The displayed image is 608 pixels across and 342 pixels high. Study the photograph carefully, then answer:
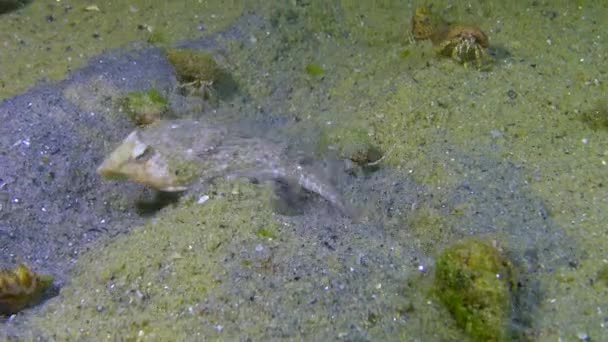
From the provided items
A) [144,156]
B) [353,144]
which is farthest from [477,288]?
[144,156]

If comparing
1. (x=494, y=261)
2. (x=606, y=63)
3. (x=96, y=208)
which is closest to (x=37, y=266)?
(x=96, y=208)

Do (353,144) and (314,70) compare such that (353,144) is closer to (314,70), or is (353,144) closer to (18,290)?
(314,70)

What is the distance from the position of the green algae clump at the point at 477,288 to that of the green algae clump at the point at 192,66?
351 cm

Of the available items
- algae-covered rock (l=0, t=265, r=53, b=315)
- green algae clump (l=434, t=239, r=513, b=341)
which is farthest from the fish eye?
green algae clump (l=434, t=239, r=513, b=341)

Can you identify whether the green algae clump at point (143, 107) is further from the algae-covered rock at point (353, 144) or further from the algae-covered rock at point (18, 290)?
the algae-covered rock at point (18, 290)

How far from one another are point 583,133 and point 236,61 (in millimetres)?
3954

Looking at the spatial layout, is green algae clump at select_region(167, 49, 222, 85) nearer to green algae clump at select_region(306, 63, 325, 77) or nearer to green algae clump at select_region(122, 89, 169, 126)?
green algae clump at select_region(122, 89, 169, 126)

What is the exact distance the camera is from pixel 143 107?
5039 mm

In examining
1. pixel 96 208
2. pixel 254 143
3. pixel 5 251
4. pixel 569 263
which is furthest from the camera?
pixel 254 143

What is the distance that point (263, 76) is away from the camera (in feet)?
19.4

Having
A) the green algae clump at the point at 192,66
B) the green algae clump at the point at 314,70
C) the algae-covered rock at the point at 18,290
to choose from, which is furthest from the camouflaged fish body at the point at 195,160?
the green algae clump at the point at 314,70

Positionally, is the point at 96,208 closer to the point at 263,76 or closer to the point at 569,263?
the point at 263,76

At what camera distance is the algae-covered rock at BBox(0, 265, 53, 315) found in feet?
10.3

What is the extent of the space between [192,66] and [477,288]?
3.91 m
